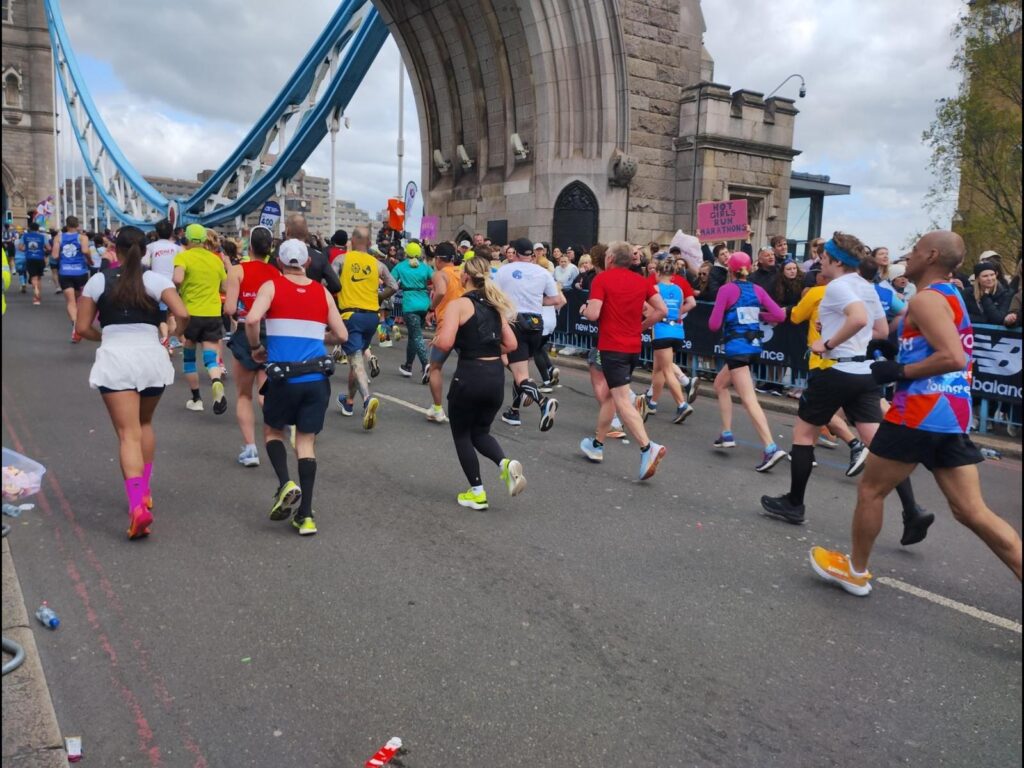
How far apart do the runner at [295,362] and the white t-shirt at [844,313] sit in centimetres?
320

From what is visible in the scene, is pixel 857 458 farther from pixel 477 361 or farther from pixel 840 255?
pixel 477 361

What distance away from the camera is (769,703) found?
3219 millimetres

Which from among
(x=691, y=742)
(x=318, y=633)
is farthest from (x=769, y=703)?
(x=318, y=633)

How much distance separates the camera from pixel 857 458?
6.71m

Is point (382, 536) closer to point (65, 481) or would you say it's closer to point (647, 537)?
point (647, 537)

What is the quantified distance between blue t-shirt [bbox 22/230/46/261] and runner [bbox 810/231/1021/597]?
840 inches

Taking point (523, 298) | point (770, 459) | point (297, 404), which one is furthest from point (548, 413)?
point (297, 404)

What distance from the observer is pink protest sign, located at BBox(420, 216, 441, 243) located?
22375 millimetres

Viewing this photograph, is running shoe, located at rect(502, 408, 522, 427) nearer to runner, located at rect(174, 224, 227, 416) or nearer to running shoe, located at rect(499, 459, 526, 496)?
runner, located at rect(174, 224, 227, 416)

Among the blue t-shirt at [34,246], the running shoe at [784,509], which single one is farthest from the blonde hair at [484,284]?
the blue t-shirt at [34,246]

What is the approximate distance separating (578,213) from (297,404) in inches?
592

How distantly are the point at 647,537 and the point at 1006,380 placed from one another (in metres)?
5.58

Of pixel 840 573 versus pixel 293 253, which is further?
pixel 293 253

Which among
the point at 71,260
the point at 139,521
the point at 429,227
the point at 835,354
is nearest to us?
the point at 139,521
